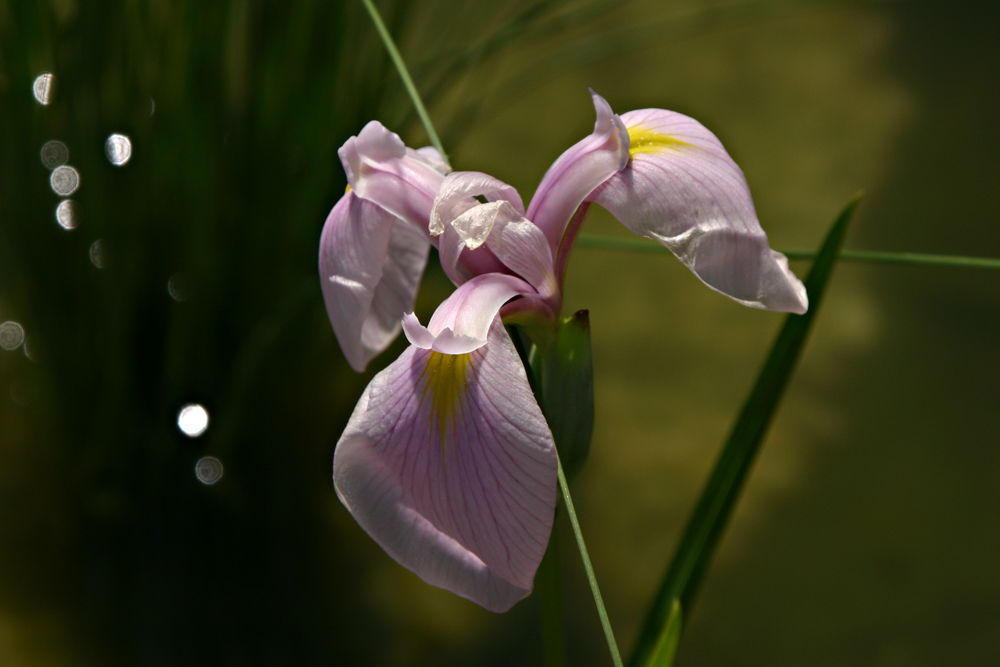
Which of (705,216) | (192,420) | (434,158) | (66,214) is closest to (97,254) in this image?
(66,214)

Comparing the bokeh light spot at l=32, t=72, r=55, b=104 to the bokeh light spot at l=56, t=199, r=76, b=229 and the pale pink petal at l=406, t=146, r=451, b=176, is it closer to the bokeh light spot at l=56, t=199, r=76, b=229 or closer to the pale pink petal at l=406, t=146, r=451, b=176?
the bokeh light spot at l=56, t=199, r=76, b=229

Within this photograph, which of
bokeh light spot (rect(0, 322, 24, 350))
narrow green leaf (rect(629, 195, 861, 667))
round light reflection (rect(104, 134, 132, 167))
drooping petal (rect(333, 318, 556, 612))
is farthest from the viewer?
bokeh light spot (rect(0, 322, 24, 350))

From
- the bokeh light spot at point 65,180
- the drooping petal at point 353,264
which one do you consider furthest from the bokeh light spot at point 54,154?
the drooping petal at point 353,264

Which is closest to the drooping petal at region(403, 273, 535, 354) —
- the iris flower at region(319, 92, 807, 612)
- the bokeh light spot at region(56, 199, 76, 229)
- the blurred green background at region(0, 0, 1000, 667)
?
the iris flower at region(319, 92, 807, 612)

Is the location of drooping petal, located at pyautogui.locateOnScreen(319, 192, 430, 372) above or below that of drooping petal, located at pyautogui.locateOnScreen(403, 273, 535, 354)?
above

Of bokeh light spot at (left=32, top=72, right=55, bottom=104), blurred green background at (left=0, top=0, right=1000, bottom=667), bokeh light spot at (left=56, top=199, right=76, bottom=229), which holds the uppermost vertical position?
bokeh light spot at (left=32, top=72, right=55, bottom=104)

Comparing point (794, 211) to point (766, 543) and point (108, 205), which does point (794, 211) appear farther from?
point (108, 205)

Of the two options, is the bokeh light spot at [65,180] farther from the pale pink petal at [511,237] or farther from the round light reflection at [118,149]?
the pale pink petal at [511,237]
